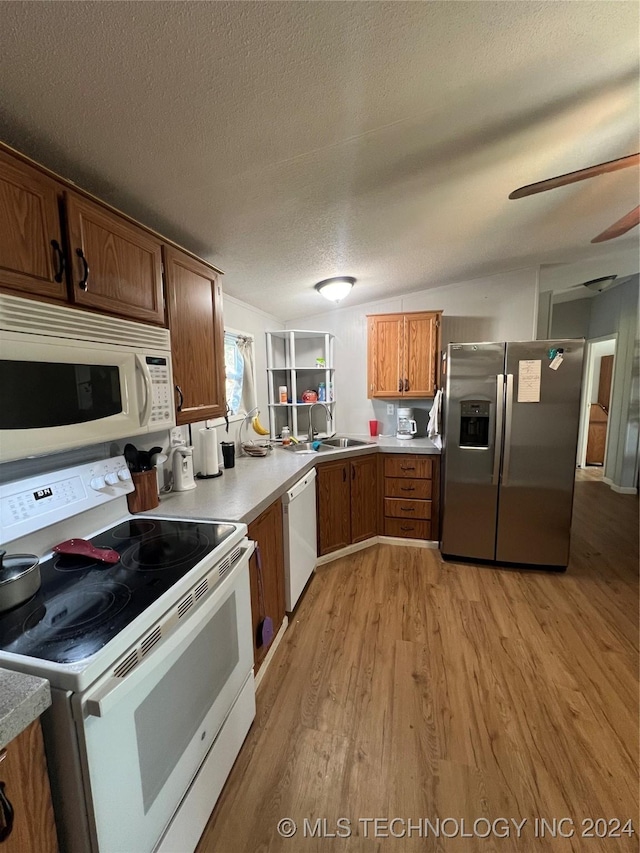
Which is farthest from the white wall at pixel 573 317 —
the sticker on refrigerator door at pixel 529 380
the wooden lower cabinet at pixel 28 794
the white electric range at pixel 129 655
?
the wooden lower cabinet at pixel 28 794

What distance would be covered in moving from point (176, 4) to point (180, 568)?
1.39 m

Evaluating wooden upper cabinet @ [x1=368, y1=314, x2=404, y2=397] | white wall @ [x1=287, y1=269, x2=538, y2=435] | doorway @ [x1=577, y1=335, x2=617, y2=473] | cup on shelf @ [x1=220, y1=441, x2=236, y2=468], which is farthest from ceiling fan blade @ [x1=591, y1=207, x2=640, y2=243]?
doorway @ [x1=577, y1=335, x2=617, y2=473]

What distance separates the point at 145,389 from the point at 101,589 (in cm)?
69

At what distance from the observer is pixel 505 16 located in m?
0.94

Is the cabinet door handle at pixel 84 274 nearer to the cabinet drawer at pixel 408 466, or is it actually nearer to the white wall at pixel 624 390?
the cabinet drawer at pixel 408 466

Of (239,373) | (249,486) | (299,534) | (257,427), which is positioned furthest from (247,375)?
(299,534)

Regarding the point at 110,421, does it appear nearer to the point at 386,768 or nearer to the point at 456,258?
the point at 386,768

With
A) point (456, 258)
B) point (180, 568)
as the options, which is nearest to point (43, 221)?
point (180, 568)

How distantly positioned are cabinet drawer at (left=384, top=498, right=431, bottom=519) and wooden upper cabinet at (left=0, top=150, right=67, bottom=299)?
8.75 ft

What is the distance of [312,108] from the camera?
1110mm

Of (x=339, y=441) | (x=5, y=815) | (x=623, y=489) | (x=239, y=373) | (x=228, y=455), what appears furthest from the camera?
(x=623, y=489)

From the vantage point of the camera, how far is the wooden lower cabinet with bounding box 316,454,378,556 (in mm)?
2729

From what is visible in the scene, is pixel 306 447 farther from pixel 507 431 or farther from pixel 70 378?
pixel 70 378

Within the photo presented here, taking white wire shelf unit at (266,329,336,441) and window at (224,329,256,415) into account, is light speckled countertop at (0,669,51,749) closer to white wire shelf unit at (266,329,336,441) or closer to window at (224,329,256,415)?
window at (224,329,256,415)
